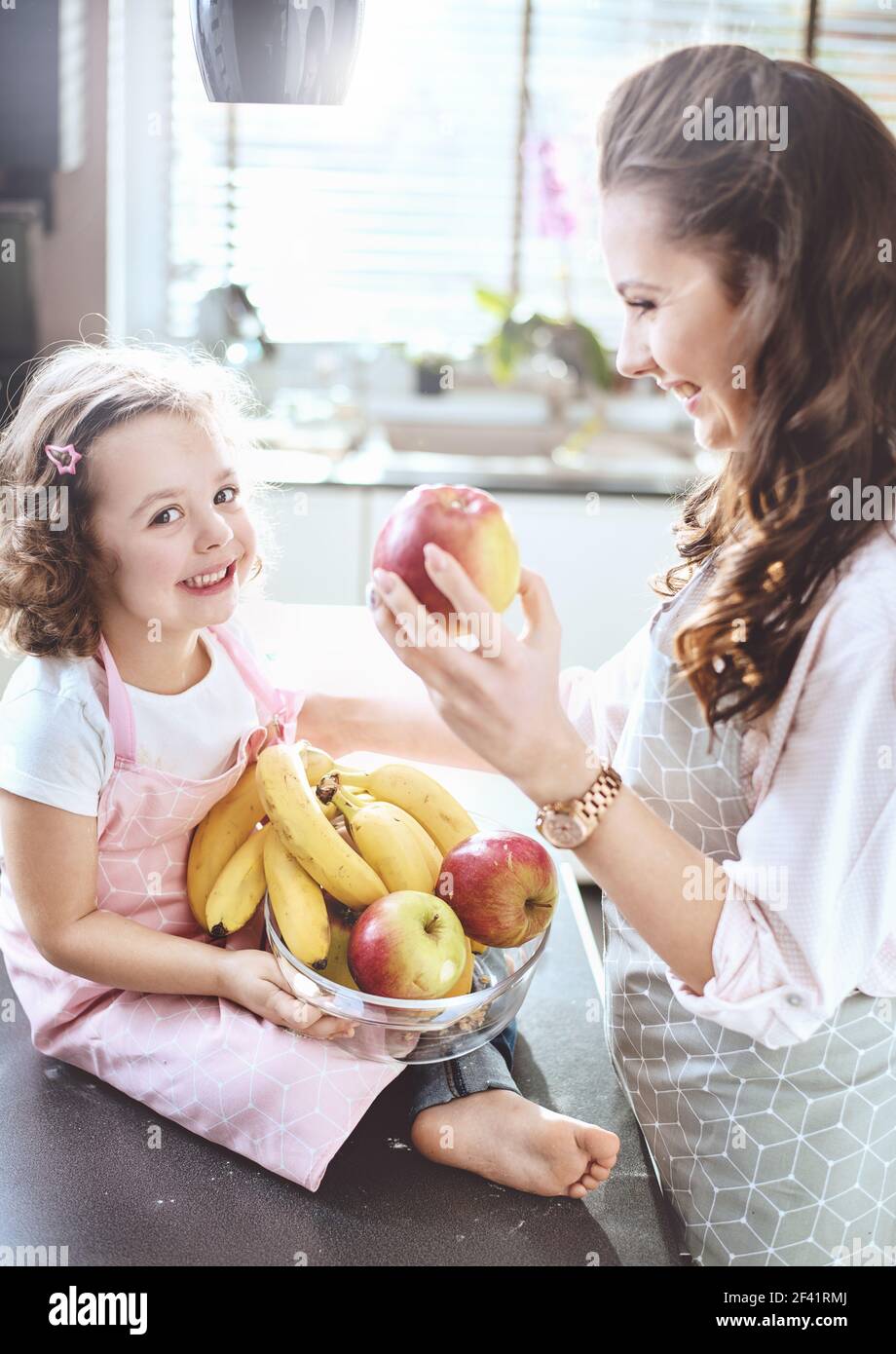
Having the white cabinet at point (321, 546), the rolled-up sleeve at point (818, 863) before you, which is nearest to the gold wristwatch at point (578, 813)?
the rolled-up sleeve at point (818, 863)

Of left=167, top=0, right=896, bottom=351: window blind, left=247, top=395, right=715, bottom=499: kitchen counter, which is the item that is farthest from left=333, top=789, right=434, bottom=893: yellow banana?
left=167, top=0, right=896, bottom=351: window blind

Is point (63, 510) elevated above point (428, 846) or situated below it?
above

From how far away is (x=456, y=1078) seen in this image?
1.18 meters

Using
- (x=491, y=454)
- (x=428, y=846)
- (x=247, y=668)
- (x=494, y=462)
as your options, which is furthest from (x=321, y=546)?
(x=428, y=846)

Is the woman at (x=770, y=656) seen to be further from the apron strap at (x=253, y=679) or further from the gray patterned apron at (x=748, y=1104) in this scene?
the apron strap at (x=253, y=679)

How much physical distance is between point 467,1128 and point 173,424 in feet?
2.43

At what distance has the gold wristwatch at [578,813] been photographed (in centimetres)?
86

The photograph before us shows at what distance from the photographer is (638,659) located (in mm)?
1206

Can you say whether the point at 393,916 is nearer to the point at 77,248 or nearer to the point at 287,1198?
the point at 287,1198

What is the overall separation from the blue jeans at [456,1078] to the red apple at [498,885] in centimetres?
18

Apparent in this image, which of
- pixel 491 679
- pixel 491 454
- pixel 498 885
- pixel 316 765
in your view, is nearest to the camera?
pixel 491 679

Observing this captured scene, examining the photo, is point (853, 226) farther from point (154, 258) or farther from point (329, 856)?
point (154, 258)

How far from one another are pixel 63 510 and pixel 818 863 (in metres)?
0.79
